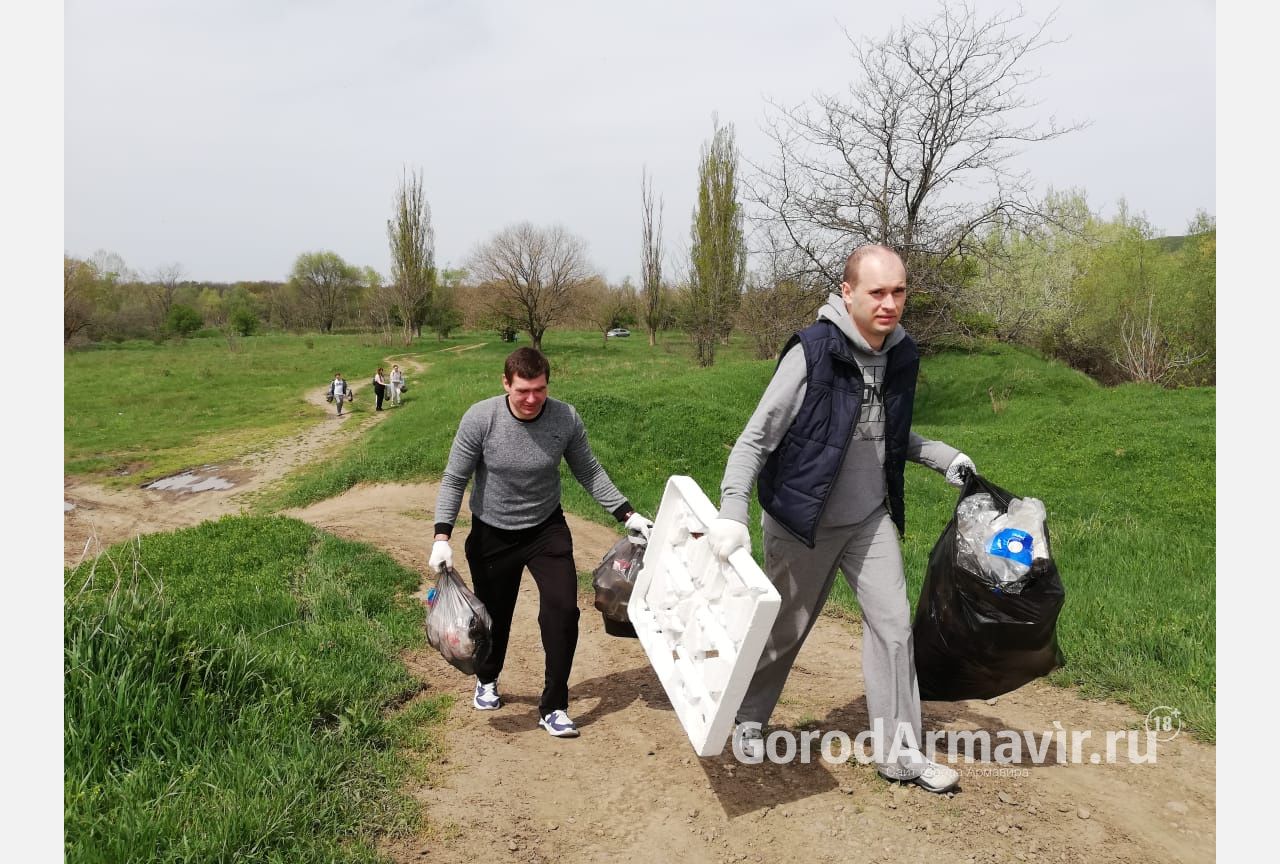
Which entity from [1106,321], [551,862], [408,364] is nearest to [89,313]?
[408,364]

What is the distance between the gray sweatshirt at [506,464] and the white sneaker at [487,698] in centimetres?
88

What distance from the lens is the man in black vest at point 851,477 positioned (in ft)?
10.8

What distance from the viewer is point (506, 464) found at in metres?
3.99

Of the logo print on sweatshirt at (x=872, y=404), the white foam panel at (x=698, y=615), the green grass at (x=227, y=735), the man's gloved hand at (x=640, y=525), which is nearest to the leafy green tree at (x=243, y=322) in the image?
the green grass at (x=227, y=735)

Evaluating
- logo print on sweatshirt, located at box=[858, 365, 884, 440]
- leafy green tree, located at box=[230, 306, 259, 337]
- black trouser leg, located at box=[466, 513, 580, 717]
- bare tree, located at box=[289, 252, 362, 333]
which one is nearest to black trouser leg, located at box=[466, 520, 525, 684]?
black trouser leg, located at box=[466, 513, 580, 717]

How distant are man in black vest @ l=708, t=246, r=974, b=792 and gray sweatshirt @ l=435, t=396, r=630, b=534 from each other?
41.9 inches

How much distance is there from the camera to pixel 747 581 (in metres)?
2.81

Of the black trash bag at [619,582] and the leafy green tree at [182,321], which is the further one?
the leafy green tree at [182,321]

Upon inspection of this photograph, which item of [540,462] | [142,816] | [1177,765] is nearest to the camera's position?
[142,816]

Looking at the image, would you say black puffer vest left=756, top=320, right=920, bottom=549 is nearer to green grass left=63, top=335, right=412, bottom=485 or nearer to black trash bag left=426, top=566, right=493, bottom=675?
black trash bag left=426, top=566, right=493, bottom=675

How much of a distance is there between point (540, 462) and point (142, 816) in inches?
80.3

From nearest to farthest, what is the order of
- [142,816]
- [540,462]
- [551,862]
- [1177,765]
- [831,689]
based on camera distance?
[142,816] → [551,862] → [1177,765] → [540,462] → [831,689]

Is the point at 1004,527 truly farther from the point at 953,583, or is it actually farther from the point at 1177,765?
the point at 1177,765

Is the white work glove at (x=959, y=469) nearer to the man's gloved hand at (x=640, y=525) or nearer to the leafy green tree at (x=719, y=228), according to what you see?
→ the man's gloved hand at (x=640, y=525)
